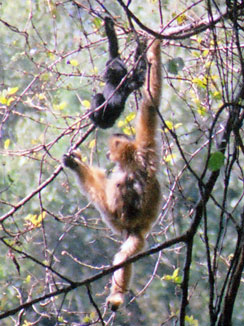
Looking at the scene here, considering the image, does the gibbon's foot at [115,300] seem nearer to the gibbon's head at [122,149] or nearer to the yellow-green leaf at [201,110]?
the gibbon's head at [122,149]

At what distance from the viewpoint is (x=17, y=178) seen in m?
5.40

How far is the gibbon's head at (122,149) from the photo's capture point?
3.16 m

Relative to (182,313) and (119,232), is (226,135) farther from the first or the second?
(119,232)

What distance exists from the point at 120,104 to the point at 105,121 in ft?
0.41

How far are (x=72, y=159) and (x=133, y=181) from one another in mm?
369

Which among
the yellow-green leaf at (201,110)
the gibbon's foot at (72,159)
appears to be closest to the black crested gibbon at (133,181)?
the gibbon's foot at (72,159)

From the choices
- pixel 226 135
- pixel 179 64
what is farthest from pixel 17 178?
pixel 226 135

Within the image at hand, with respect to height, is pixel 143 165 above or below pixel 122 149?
below

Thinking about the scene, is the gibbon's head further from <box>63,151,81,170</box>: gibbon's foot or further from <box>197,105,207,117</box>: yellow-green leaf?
<box>197,105,207,117</box>: yellow-green leaf

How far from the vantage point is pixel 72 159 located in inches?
125

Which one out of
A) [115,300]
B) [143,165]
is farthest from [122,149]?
[115,300]

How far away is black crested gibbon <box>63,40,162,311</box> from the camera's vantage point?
Answer: 299 cm

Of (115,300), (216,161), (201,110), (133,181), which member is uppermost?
(201,110)

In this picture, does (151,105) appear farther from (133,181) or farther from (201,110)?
(133,181)
